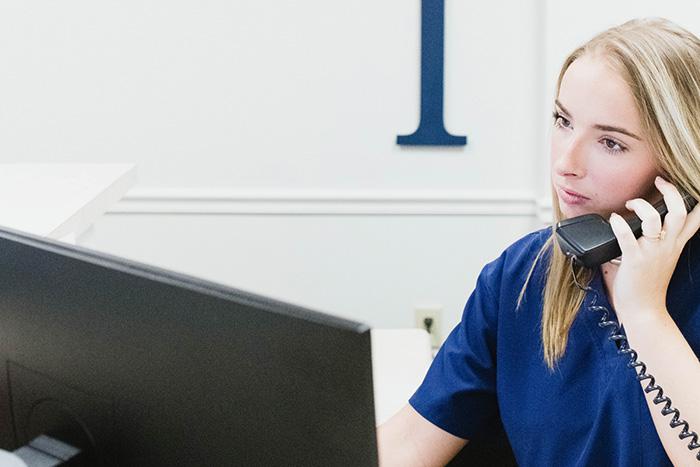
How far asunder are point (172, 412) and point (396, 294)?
1.96 metres

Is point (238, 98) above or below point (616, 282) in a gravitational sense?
above

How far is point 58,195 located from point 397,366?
→ 60 centimetres

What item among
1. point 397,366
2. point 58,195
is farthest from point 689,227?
point 58,195

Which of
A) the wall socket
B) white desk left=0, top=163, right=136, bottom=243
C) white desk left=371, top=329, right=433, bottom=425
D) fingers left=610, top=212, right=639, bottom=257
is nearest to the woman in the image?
fingers left=610, top=212, right=639, bottom=257

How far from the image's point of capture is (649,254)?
1.15m

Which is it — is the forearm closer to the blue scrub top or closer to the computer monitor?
the blue scrub top

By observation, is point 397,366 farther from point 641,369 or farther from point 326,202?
point 326,202

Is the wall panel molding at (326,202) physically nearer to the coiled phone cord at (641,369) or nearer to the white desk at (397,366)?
the white desk at (397,366)

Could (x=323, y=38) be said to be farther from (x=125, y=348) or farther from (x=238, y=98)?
(x=125, y=348)

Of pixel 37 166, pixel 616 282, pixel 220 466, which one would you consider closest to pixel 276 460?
pixel 220 466

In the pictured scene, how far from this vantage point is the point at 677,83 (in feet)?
3.59

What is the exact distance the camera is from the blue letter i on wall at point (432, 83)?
2420mm

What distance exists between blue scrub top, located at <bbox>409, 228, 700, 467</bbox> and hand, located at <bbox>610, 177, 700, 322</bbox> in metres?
0.05

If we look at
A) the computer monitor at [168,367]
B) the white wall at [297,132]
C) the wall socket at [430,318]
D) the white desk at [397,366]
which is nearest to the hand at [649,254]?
the white desk at [397,366]
